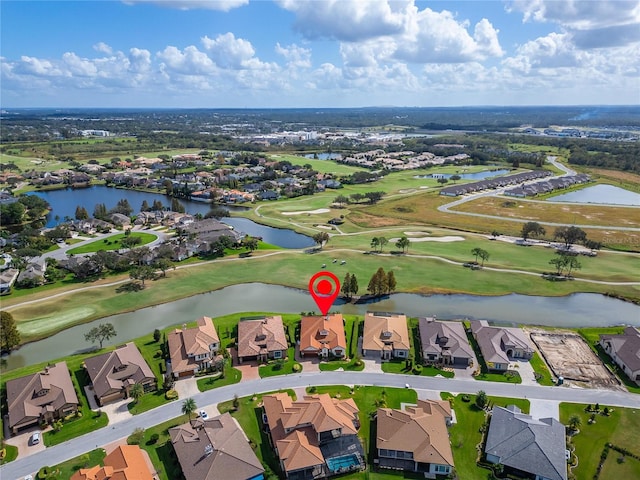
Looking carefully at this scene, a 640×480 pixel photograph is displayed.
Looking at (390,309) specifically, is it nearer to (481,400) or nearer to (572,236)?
(481,400)

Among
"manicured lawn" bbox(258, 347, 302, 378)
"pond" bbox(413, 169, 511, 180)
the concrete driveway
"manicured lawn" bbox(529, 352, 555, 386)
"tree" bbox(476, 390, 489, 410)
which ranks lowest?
the concrete driveway

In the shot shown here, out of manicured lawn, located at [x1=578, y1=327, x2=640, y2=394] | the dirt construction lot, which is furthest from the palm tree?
manicured lawn, located at [x1=578, y1=327, x2=640, y2=394]

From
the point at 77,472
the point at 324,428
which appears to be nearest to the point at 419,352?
the point at 324,428

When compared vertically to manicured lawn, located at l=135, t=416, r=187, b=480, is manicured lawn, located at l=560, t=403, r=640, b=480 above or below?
above

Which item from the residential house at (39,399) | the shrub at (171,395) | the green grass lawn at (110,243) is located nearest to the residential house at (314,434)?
the shrub at (171,395)

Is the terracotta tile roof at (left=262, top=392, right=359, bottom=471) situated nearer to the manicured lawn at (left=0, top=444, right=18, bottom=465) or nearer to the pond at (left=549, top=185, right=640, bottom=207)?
the manicured lawn at (left=0, top=444, right=18, bottom=465)

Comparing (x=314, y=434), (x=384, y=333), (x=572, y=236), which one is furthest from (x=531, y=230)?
(x=314, y=434)

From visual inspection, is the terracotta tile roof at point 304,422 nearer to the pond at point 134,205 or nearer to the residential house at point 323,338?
the residential house at point 323,338
